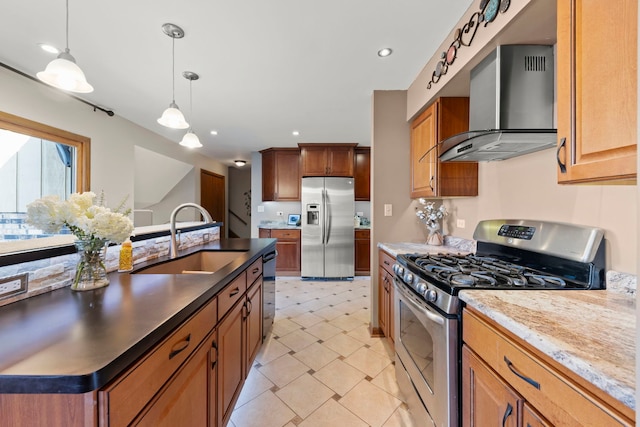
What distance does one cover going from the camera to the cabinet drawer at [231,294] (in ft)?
4.08

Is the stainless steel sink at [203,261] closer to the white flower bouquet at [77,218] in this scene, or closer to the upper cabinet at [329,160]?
the white flower bouquet at [77,218]

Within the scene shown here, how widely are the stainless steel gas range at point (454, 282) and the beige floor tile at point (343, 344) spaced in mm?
586

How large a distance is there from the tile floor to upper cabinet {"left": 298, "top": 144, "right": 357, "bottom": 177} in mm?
2425

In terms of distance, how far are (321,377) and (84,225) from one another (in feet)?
5.59

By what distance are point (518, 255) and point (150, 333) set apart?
1.81 meters

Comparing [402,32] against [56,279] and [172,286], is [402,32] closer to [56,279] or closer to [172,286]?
[172,286]

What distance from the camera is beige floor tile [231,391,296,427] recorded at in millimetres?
1457

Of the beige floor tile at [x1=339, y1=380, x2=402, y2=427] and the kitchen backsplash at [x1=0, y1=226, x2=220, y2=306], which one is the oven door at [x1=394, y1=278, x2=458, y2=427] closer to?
the beige floor tile at [x1=339, y1=380, x2=402, y2=427]

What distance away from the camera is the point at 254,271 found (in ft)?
6.27

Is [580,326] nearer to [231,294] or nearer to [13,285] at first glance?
[231,294]

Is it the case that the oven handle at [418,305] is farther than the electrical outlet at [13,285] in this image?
Yes

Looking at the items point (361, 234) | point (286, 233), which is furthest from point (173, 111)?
point (361, 234)

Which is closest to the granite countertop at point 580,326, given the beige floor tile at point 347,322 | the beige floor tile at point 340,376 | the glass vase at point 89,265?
the beige floor tile at point 340,376

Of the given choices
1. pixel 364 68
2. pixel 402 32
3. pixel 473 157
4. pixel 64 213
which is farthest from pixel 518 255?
pixel 64 213
